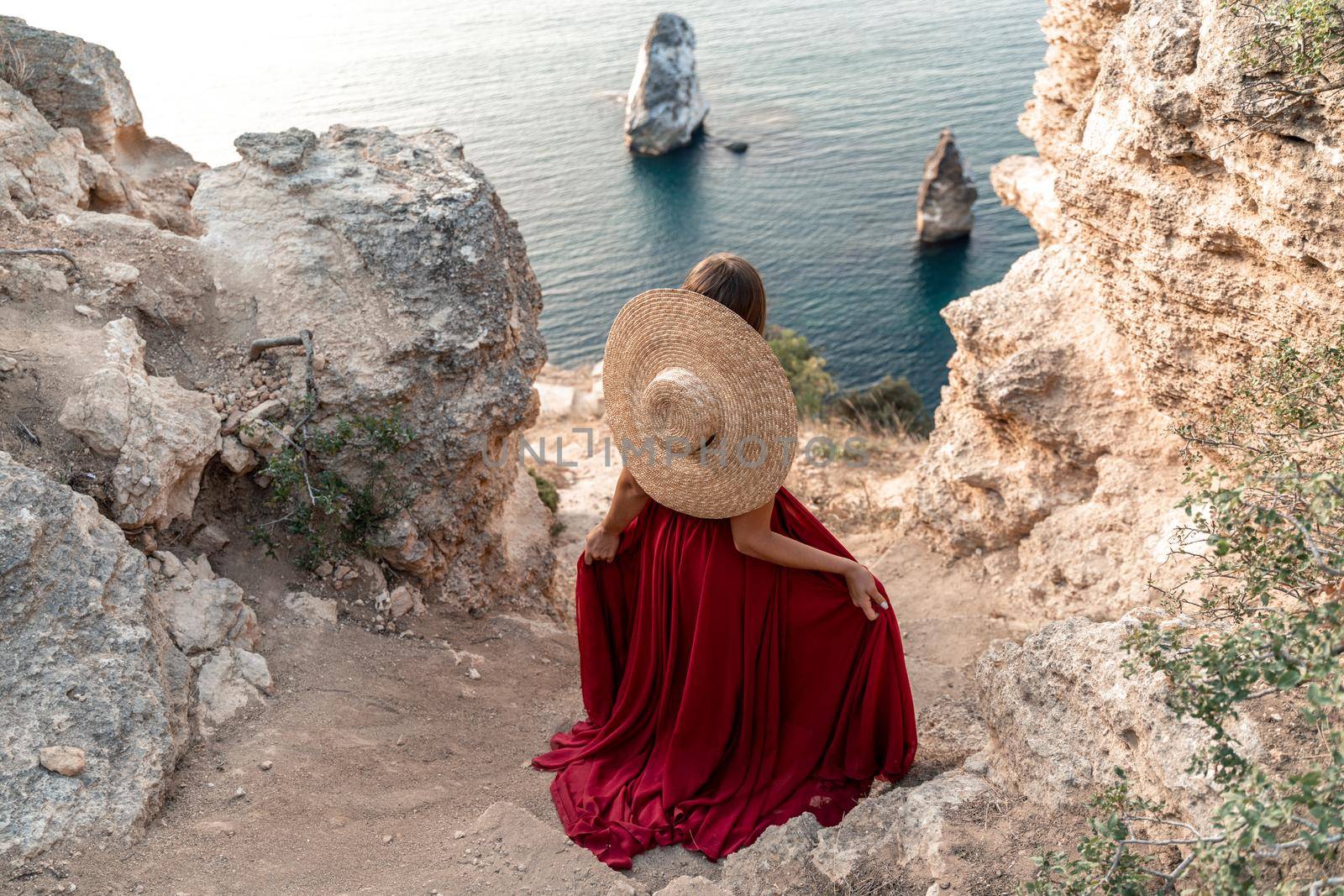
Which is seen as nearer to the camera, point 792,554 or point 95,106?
point 792,554

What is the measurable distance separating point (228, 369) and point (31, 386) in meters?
1.06

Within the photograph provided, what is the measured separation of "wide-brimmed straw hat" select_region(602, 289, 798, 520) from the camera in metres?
3.36

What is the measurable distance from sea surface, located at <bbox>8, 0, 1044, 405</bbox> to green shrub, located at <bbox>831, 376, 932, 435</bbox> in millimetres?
1742

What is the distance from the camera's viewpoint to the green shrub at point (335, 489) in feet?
15.9

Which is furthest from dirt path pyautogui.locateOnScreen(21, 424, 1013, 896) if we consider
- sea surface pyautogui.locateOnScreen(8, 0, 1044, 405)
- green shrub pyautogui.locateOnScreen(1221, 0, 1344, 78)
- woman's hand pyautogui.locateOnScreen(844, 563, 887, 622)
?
sea surface pyautogui.locateOnScreen(8, 0, 1044, 405)

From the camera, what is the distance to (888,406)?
53.0 ft

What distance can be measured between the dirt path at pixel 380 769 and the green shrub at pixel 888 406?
978 cm

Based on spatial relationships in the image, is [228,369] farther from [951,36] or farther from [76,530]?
[951,36]

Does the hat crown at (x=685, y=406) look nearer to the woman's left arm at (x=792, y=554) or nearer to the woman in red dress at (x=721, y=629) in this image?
the woman in red dress at (x=721, y=629)

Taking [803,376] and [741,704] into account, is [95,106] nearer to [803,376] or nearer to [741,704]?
[741,704]

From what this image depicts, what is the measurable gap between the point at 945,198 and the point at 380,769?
78.0ft

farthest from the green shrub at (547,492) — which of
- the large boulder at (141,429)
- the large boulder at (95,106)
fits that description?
the large boulder at (141,429)

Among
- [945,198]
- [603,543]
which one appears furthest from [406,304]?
[945,198]

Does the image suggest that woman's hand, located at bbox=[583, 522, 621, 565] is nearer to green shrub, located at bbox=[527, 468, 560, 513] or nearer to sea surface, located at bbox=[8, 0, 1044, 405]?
green shrub, located at bbox=[527, 468, 560, 513]
